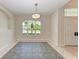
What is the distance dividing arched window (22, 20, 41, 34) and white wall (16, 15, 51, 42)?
301 millimetres

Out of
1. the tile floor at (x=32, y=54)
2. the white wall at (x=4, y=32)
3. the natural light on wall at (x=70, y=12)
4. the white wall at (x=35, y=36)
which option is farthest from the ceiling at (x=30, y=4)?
the white wall at (x=35, y=36)

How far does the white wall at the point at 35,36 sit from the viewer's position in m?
14.8

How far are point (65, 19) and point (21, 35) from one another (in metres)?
5.89

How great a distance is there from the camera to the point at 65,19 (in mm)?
10148

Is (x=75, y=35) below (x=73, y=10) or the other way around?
below

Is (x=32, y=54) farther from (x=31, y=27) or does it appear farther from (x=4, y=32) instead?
(x=31, y=27)

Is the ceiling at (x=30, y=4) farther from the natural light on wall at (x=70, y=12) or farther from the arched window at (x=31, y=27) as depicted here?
the arched window at (x=31, y=27)

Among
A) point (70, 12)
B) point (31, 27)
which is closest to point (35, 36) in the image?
point (31, 27)

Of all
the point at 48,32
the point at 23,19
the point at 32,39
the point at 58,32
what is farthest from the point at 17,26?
the point at 58,32

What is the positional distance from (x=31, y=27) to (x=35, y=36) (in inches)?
37.1

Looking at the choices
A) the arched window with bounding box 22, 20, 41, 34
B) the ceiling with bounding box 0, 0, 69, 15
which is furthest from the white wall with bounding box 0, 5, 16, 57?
the arched window with bounding box 22, 20, 41, 34

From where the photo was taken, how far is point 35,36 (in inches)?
583

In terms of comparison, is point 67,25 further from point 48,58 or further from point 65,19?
point 48,58

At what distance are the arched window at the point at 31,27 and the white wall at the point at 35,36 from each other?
301 mm
